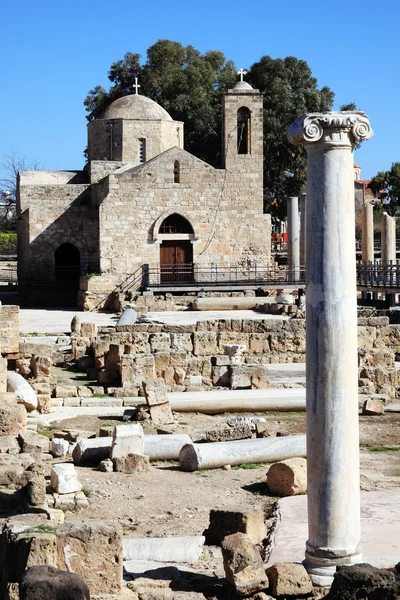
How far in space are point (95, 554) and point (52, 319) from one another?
22.6 meters

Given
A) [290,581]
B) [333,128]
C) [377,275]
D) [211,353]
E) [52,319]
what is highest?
[377,275]

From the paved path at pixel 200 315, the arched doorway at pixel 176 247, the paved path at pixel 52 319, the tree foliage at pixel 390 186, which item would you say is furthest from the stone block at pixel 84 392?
the tree foliage at pixel 390 186

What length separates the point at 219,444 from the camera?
10992mm

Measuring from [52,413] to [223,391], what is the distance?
110 inches

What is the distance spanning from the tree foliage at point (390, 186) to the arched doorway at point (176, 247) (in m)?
34.6

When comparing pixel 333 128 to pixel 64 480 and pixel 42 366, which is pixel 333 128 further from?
pixel 42 366

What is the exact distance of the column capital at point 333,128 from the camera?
261 inches

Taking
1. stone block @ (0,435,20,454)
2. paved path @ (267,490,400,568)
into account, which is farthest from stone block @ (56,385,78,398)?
paved path @ (267,490,400,568)

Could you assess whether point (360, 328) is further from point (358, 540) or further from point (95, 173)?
point (95, 173)

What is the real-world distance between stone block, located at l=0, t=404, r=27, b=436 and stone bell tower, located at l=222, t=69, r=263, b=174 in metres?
25.9

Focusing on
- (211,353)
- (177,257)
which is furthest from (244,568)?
(177,257)

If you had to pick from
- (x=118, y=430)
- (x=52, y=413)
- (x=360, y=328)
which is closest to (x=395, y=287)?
(x=360, y=328)

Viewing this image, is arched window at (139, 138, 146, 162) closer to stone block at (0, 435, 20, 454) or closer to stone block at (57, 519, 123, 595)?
stone block at (0, 435, 20, 454)

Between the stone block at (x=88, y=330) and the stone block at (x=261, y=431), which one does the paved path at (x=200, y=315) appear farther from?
the stone block at (x=261, y=431)
